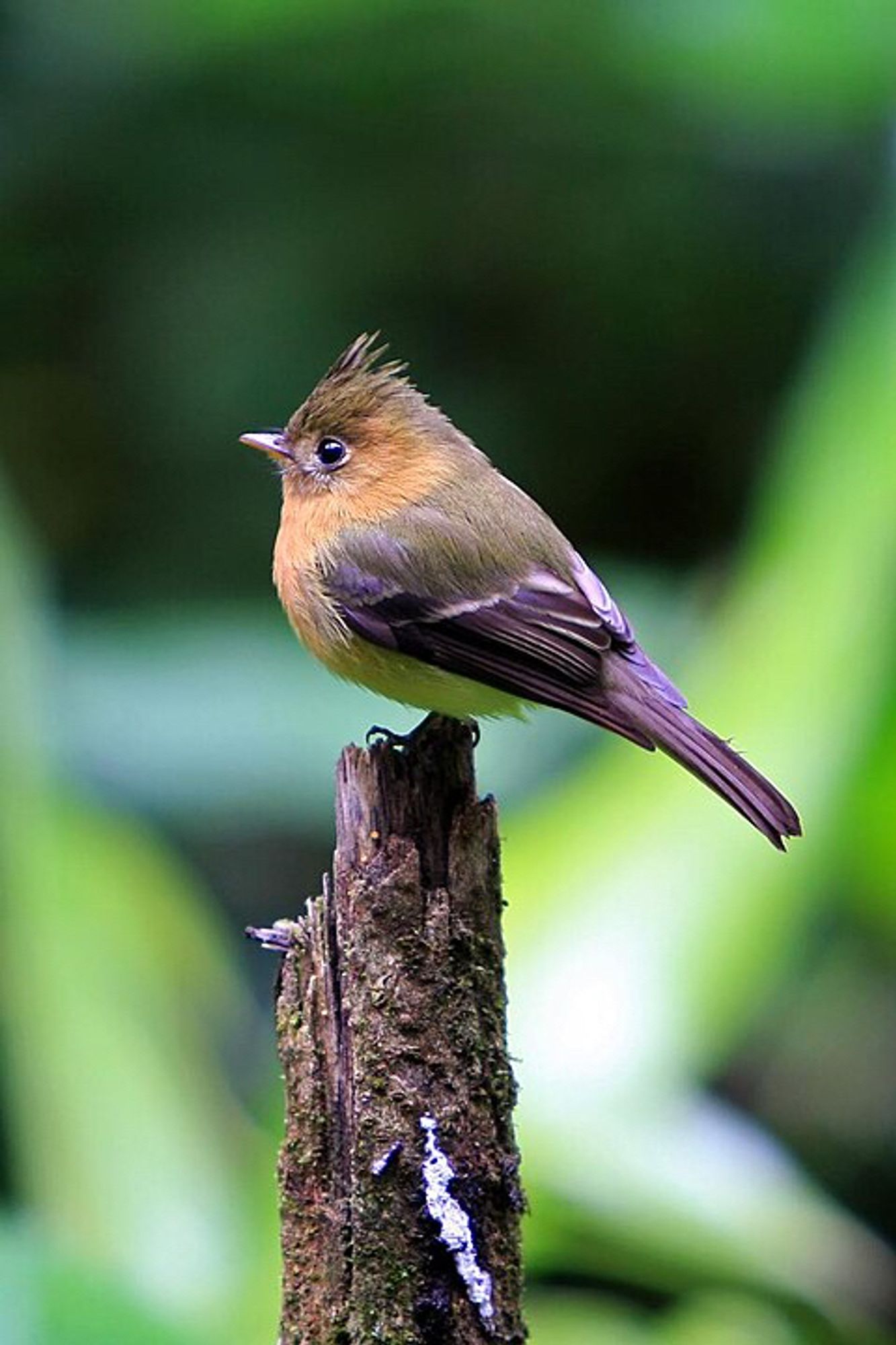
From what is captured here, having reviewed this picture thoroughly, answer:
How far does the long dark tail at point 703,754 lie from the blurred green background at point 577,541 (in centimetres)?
57

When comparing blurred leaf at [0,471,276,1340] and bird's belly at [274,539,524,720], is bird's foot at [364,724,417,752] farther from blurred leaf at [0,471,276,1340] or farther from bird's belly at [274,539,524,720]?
blurred leaf at [0,471,276,1340]

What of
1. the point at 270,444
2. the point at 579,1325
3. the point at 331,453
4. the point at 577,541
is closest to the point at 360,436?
the point at 331,453

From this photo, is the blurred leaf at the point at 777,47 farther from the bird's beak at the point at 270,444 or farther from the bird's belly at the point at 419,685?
the bird's belly at the point at 419,685

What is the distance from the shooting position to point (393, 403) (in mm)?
4438

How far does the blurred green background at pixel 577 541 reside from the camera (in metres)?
4.00

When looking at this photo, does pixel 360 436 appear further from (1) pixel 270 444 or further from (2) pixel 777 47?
(2) pixel 777 47

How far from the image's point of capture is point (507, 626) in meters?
3.83

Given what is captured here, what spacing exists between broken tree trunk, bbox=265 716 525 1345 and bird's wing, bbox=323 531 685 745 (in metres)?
0.64

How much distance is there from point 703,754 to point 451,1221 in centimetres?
101

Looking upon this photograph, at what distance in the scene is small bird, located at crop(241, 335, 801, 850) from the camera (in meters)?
3.75

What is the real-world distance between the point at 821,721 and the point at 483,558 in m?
0.91

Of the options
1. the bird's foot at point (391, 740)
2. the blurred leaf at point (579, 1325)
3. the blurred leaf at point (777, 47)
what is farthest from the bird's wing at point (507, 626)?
the blurred leaf at point (777, 47)

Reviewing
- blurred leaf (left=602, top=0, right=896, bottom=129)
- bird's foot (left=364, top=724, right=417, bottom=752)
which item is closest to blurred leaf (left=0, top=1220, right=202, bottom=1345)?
bird's foot (left=364, top=724, right=417, bottom=752)

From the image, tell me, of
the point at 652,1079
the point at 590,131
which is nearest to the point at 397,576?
the point at 652,1079
